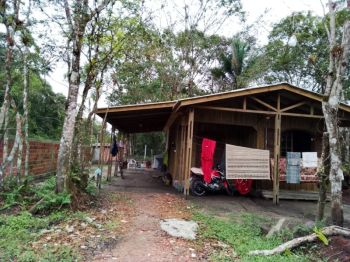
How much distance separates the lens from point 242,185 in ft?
31.9

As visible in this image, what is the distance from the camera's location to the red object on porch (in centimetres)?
967

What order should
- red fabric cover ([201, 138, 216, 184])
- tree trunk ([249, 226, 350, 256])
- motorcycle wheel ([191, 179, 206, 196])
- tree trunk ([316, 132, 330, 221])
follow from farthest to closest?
motorcycle wheel ([191, 179, 206, 196]) < red fabric cover ([201, 138, 216, 184]) < tree trunk ([316, 132, 330, 221]) < tree trunk ([249, 226, 350, 256])

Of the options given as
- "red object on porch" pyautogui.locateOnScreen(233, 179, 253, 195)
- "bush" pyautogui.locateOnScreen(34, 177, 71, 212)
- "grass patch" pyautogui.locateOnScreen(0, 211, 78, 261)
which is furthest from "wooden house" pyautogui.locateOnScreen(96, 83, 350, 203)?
"grass patch" pyautogui.locateOnScreen(0, 211, 78, 261)

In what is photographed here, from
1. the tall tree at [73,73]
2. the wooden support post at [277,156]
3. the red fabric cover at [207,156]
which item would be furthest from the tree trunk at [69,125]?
the wooden support post at [277,156]

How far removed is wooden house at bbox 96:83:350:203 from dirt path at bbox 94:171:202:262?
2.03 metres

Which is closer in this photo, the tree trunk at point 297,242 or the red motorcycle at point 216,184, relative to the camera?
the tree trunk at point 297,242

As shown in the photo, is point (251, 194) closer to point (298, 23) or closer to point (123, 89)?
point (298, 23)

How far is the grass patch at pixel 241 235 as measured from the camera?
14.1ft

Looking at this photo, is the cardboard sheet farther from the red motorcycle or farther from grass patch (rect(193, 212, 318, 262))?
grass patch (rect(193, 212, 318, 262))

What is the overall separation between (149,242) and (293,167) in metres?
6.32

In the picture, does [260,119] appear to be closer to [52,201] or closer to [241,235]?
[241,235]

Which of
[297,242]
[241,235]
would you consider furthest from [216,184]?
[297,242]

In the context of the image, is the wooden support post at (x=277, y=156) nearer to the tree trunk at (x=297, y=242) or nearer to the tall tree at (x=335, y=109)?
the tall tree at (x=335, y=109)

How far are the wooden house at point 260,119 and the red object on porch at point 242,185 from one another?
2.34 feet
